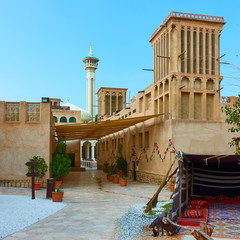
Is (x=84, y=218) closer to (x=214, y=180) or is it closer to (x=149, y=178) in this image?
(x=214, y=180)

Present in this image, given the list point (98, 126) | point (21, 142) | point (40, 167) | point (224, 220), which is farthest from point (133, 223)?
point (98, 126)

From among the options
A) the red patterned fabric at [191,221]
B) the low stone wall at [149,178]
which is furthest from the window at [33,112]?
the red patterned fabric at [191,221]

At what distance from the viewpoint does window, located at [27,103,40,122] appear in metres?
16.5

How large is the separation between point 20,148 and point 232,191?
32.8 feet

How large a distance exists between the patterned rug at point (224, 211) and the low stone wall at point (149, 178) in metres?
6.72

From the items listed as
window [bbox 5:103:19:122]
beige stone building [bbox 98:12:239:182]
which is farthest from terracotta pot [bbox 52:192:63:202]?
beige stone building [bbox 98:12:239:182]

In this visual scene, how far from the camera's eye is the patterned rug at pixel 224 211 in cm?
956

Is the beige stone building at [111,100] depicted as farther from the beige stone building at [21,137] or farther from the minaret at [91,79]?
the beige stone building at [21,137]

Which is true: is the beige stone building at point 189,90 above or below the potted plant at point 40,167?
above

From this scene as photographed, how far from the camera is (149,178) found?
2017cm

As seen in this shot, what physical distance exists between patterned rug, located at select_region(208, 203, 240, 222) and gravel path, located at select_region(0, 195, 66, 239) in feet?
16.4

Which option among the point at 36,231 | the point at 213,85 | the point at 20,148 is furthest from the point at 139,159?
the point at 36,231

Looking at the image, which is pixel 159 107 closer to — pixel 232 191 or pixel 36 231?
pixel 232 191

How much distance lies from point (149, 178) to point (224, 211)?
32.2 ft
